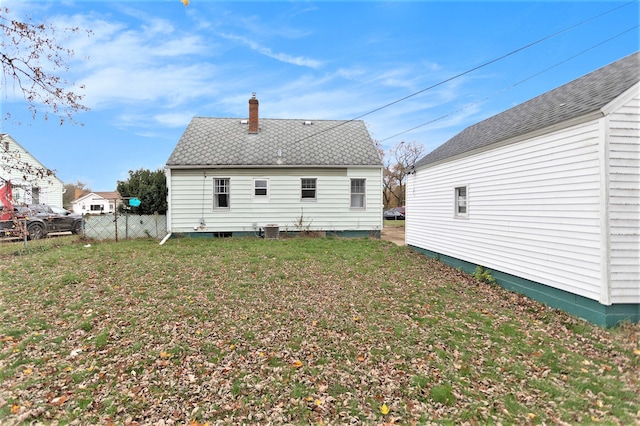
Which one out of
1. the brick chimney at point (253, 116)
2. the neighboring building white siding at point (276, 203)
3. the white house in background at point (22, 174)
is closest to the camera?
the white house in background at point (22, 174)

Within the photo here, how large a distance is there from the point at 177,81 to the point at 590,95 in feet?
35.8

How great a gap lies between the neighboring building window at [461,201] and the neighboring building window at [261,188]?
817 cm

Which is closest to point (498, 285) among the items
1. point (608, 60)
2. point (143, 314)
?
point (608, 60)

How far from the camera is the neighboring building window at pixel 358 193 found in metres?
14.4

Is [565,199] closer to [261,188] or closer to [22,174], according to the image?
[22,174]

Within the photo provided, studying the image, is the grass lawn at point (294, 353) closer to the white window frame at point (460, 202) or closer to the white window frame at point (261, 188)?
the white window frame at point (460, 202)

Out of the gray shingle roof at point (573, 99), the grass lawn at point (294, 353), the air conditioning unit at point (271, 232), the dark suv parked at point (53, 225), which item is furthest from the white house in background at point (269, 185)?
the grass lawn at point (294, 353)

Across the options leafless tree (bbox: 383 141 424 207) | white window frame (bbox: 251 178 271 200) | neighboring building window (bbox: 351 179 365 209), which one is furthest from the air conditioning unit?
leafless tree (bbox: 383 141 424 207)

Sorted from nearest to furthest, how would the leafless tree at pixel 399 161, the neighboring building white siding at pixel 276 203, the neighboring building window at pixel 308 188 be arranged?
the neighboring building white siding at pixel 276 203 < the neighboring building window at pixel 308 188 < the leafless tree at pixel 399 161

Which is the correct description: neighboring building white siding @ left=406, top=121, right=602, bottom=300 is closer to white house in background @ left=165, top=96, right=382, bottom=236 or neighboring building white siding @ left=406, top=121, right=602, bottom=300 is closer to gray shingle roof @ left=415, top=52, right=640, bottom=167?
gray shingle roof @ left=415, top=52, right=640, bottom=167

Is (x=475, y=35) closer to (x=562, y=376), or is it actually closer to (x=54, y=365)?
(x=562, y=376)

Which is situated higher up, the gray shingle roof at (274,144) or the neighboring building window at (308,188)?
the gray shingle roof at (274,144)

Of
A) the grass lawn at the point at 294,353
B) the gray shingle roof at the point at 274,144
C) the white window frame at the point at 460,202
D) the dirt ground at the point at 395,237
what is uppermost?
the gray shingle roof at the point at 274,144

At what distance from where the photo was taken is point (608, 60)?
7527mm
